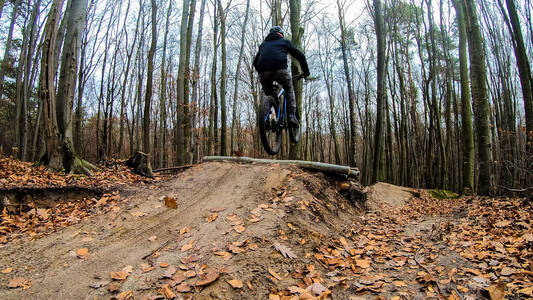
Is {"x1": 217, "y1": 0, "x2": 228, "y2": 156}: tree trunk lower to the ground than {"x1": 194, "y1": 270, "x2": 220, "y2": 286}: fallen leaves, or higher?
higher

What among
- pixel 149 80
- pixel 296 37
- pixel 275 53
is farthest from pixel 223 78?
pixel 275 53

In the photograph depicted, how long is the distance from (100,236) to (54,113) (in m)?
3.95

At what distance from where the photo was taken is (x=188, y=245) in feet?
9.34

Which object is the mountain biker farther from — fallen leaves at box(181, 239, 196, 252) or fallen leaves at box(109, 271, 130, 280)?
fallen leaves at box(109, 271, 130, 280)

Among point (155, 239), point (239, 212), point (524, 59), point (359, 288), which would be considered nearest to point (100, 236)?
point (155, 239)

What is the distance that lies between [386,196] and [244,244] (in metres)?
6.42

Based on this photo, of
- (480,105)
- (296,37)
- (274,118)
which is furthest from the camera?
(296,37)

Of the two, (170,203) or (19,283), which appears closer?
(19,283)

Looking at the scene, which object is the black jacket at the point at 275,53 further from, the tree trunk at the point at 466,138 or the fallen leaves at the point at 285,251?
the tree trunk at the point at 466,138

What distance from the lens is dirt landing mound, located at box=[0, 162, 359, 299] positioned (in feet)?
7.29

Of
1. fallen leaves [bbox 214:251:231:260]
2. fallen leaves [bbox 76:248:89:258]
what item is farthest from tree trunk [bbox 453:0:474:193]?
fallen leaves [bbox 76:248:89:258]

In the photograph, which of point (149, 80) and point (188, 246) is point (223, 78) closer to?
point (149, 80)

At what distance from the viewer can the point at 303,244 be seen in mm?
3066

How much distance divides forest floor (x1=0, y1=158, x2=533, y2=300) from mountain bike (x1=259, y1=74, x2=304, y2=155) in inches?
25.8
